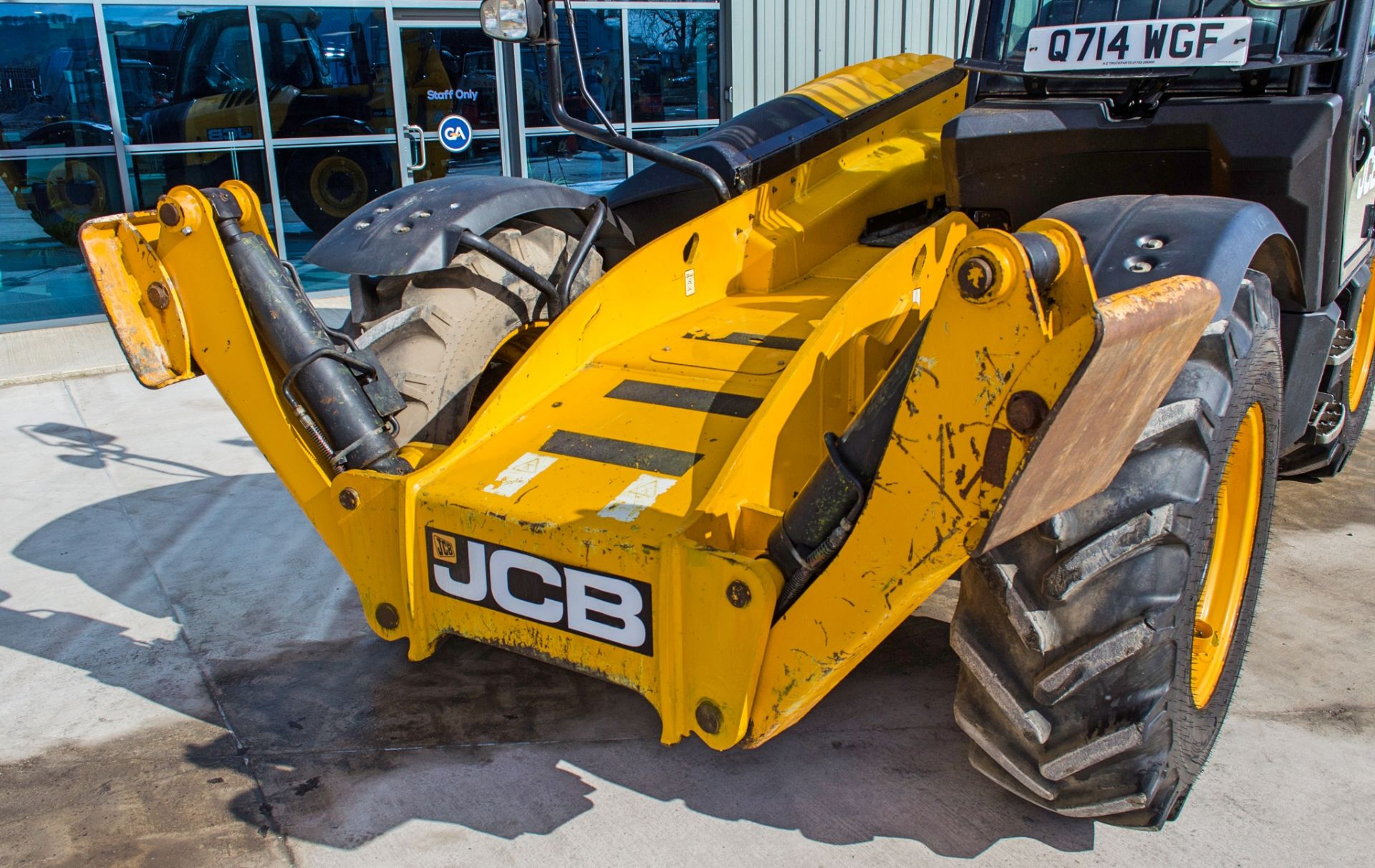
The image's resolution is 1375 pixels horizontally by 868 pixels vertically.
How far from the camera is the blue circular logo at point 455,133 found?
9.45 metres

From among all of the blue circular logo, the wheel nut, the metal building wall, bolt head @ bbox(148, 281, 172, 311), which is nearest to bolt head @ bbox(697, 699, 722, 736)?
the wheel nut

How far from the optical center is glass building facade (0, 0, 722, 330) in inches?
319

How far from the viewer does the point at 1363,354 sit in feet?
15.3

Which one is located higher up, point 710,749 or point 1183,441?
point 1183,441

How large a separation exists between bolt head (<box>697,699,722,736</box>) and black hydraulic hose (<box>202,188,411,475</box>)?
38.8 inches

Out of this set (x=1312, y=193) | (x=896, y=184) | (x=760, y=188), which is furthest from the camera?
(x=896, y=184)

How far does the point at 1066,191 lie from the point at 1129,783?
5.24ft

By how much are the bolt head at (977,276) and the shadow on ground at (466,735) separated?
1317 mm

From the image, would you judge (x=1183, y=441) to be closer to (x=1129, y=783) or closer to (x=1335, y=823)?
(x=1129, y=783)

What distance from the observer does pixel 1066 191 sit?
309 cm

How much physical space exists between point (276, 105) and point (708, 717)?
7683 millimetres

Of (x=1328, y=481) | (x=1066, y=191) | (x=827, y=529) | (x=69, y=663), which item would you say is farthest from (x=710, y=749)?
(x=1328, y=481)

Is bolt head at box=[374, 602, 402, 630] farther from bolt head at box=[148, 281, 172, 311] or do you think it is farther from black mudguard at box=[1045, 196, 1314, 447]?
black mudguard at box=[1045, 196, 1314, 447]

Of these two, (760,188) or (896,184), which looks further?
(896,184)
